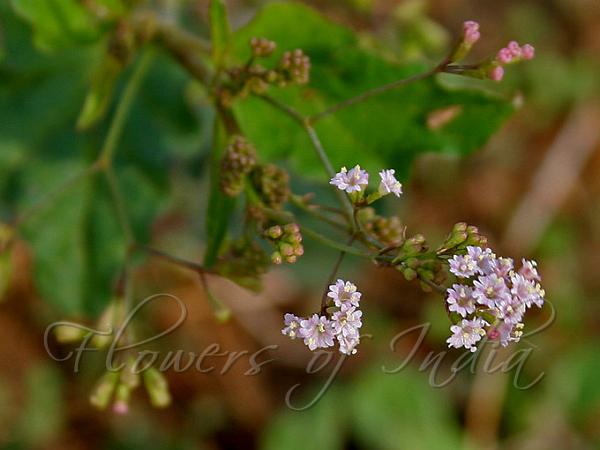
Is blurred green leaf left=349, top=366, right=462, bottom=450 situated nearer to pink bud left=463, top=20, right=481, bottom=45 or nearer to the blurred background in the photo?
the blurred background

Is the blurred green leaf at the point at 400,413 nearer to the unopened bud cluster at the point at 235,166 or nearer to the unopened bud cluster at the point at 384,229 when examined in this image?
the unopened bud cluster at the point at 384,229

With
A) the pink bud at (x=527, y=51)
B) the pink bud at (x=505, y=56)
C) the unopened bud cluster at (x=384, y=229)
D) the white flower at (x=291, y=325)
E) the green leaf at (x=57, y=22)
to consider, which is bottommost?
the green leaf at (x=57, y=22)

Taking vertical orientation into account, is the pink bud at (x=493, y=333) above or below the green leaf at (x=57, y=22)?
above

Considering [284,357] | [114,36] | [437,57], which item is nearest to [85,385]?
[284,357]

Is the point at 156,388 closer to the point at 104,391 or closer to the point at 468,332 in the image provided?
the point at 104,391

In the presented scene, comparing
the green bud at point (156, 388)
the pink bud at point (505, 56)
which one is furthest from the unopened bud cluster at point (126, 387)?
the pink bud at point (505, 56)
